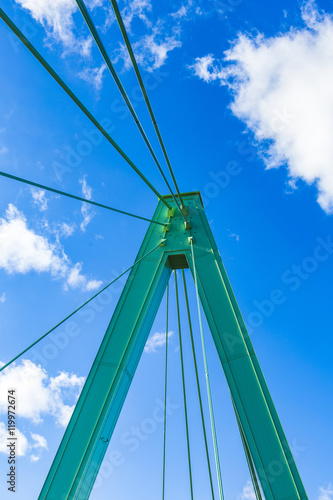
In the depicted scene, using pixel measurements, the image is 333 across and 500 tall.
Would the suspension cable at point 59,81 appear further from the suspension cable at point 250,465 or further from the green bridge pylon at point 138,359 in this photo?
the suspension cable at point 250,465

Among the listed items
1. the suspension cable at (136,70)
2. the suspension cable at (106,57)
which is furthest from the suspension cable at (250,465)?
the suspension cable at (106,57)

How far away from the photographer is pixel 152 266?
655cm

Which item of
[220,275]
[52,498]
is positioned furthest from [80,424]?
[220,275]

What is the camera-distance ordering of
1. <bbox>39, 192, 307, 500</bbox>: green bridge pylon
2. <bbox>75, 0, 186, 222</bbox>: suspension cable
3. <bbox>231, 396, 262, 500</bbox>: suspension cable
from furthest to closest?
<bbox>231, 396, 262, 500</bbox>: suspension cable
<bbox>39, 192, 307, 500</bbox>: green bridge pylon
<bbox>75, 0, 186, 222</bbox>: suspension cable

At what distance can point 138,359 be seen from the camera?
239 inches

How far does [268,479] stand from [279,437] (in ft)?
1.66

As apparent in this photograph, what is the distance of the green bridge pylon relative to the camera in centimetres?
477

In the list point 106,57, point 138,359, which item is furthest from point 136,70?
point 138,359

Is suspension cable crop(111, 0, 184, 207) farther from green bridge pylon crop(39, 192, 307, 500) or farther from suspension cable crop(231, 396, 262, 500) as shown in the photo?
suspension cable crop(231, 396, 262, 500)

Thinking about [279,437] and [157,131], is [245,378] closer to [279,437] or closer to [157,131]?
[279,437]

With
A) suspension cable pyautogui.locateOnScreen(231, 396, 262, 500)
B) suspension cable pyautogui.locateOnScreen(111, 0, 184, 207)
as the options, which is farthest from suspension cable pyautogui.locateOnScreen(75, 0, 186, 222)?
suspension cable pyautogui.locateOnScreen(231, 396, 262, 500)

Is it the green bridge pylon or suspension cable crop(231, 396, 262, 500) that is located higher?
the green bridge pylon

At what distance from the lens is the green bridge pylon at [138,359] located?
4.77m

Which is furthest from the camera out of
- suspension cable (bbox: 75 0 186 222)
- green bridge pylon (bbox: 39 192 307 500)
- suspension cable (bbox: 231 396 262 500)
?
suspension cable (bbox: 231 396 262 500)
